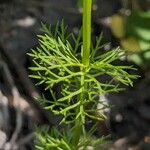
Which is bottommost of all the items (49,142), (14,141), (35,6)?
(14,141)

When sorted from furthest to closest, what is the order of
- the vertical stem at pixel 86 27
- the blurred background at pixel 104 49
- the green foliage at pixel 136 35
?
1. the green foliage at pixel 136 35
2. the blurred background at pixel 104 49
3. the vertical stem at pixel 86 27

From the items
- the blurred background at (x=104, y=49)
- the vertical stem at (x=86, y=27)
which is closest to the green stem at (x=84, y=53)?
the vertical stem at (x=86, y=27)

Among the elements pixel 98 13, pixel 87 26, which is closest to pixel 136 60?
pixel 98 13

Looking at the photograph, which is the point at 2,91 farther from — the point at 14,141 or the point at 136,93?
the point at 136,93

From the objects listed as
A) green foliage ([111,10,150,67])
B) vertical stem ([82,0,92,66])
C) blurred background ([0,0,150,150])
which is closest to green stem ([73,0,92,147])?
vertical stem ([82,0,92,66])

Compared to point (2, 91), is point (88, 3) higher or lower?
higher

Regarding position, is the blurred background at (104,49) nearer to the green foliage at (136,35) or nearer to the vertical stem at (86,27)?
the green foliage at (136,35)

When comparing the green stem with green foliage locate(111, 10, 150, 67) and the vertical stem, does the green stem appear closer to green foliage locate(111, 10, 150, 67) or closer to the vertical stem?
the vertical stem

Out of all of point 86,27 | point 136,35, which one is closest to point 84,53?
point 86,27
